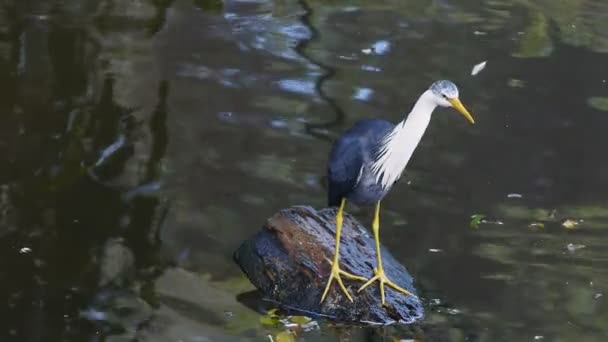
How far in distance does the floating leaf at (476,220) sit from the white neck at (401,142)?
148cm

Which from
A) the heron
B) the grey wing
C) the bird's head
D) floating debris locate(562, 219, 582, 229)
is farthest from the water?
the bird's head

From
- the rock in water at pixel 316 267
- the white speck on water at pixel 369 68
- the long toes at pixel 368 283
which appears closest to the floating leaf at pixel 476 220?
the rock in water at pixel 316 267

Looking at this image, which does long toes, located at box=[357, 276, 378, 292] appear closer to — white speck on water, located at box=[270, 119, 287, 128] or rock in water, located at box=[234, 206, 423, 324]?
rock in water, located at box=[234, 206, 423, 324]

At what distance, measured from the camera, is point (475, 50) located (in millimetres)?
10672

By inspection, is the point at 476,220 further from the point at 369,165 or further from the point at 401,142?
the point at 401,142

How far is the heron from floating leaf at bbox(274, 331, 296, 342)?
0.32 metres

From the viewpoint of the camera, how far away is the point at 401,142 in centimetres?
575

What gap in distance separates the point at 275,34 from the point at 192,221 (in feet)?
12.8

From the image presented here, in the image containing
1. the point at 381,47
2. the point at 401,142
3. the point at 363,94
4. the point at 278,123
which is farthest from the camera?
the point at 381,47

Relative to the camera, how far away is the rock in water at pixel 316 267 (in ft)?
20.0

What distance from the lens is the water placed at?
6.24 metres

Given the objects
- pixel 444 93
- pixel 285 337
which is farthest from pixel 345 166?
pixel 285 337

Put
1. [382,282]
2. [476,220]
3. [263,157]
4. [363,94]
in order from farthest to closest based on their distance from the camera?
1. [363,94]
2. [263,157]
3. [476,220]
4. [382,282]

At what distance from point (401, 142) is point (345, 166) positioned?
16.3 inches
